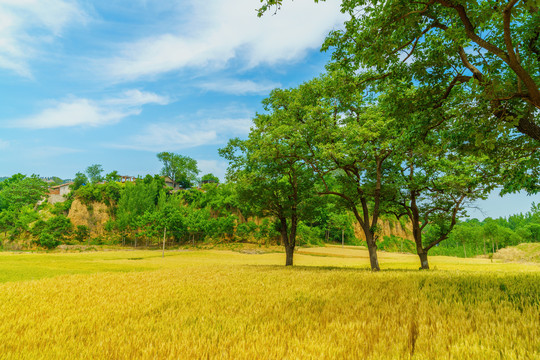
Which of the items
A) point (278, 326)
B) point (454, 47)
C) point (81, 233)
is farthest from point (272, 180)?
point (81, 233)

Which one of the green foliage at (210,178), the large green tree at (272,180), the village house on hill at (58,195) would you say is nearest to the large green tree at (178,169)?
the green foliage at (210,178)

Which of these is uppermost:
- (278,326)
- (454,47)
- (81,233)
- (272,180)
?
(454,47)

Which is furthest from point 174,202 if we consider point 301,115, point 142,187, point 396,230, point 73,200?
point 396,230

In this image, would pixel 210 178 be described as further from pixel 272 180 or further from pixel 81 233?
pixel 272 180

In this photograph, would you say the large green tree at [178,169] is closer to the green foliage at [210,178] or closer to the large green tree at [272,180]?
the green foliage at [210,178]

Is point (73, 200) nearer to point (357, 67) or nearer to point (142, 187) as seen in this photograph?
point (142, 187)

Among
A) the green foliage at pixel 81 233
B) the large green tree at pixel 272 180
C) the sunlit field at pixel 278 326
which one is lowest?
the green foliage at pixel 81 233

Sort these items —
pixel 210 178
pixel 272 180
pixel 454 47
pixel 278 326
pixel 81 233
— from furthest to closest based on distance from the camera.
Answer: pixel 210 178 → pixel 81 233 → pixel 272 180 → pixel 454 47 → pixel 278 326

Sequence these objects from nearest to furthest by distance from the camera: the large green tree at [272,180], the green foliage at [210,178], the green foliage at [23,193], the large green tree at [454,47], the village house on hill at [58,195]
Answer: the large green tree at [454,47] → the large green tree at [272,180] → the green foliage at [23,193] → the village house on hill at [58,195] → the green foliage at [210,178]

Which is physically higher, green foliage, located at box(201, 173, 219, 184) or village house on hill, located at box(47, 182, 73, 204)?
green foliage, located at box(201, 173, 219, 184)

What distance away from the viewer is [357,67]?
912cm

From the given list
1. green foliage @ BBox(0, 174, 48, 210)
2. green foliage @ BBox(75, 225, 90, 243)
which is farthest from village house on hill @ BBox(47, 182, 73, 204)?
green foliage @ BBox(75, 225, 90, 243)

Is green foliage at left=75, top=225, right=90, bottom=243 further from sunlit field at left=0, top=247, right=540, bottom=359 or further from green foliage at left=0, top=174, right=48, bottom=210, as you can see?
sunlit field at left=0, top=247, right=540, bottom=359

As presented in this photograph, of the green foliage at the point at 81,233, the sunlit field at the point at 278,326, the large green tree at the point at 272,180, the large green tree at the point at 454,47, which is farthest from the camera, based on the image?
the green foliage at the point at 81,233
